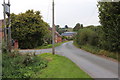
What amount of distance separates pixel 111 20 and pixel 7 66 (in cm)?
883

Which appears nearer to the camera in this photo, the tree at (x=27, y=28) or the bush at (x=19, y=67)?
the bush at (x=19, y=67)

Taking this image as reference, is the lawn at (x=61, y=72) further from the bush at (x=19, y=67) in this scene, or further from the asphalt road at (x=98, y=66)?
the asphalt road at (x=98, y=66)

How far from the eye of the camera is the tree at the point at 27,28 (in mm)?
23934

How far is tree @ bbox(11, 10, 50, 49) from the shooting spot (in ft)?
78.5

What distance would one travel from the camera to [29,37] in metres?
24.6

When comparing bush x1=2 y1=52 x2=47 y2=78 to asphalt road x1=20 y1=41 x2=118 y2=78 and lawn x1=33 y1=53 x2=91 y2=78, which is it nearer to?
lawn x1=33 y1=53 x2=91 y2=78

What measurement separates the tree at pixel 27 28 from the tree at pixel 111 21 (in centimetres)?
1494

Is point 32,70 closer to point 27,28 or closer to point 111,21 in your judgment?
point 111,21

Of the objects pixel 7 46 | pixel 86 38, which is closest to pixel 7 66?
pixel 7 46

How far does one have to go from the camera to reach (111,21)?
10.8 metres

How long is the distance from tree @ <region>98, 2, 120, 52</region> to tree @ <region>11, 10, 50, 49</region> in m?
14.9

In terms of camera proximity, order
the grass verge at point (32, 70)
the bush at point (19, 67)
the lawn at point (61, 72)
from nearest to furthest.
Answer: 1. the lawn at point (61, 72)
2. the grass verge at point (32, 70)
3. the bush at point (19, 67)

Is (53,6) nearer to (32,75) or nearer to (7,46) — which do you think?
(7,46)

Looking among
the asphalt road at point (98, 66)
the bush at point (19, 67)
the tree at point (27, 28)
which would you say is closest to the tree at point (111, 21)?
the asphalt road at point (98, 66)
